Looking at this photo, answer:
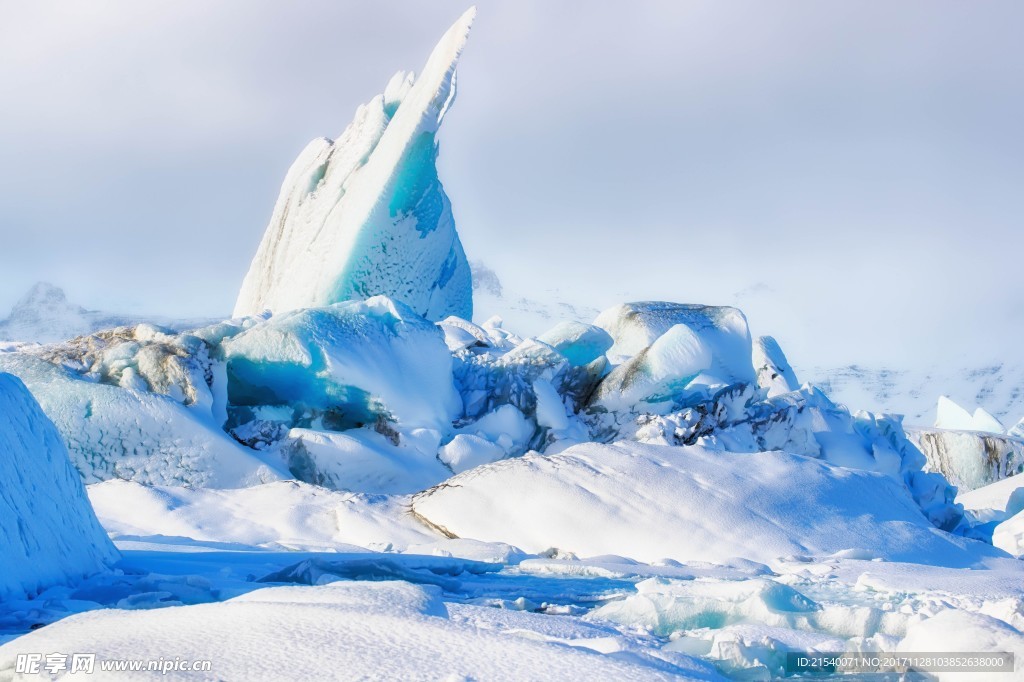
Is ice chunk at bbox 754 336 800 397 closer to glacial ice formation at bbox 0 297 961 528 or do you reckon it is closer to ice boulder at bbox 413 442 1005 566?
glacial ice formation at bbox 0 297 961 528

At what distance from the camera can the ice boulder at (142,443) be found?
739cm

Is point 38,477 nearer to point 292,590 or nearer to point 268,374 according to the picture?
point 292,590

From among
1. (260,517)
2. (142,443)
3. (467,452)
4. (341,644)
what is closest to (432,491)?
(260,517)

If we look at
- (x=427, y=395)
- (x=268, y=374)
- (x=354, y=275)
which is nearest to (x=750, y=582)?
(x=427, y=395)

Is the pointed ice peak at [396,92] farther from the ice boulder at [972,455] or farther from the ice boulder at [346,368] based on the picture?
the ice boulder at [972,455]

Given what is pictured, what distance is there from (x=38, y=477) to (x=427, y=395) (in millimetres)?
5048

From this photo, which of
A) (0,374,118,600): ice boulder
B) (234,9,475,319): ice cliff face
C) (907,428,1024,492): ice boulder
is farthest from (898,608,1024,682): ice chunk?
(907,428,1024,492): ice boulder

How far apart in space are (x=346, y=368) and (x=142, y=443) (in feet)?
5.36

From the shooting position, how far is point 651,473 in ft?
19.0

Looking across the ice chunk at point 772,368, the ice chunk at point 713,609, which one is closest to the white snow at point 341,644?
the ice chunk at point 713,609

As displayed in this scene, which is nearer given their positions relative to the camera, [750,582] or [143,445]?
[750,582]

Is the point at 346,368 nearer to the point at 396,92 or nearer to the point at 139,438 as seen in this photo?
the point at 139,438

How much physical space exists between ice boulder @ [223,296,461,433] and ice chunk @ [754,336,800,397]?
13.4 ft

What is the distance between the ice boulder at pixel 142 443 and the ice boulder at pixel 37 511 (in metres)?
3.76
